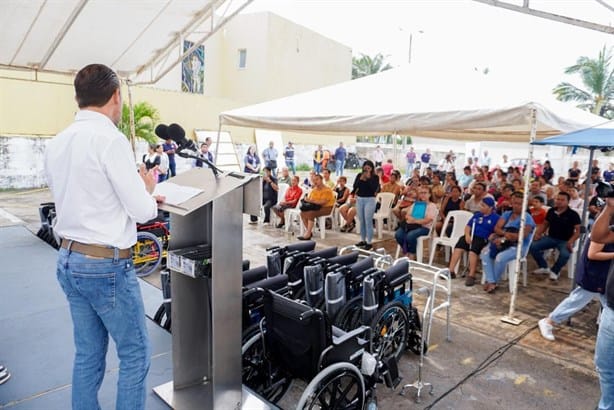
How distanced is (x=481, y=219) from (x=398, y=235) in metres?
1.12

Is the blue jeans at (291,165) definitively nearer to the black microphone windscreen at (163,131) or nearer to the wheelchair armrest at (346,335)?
the wheelchair armrest at (346,335)

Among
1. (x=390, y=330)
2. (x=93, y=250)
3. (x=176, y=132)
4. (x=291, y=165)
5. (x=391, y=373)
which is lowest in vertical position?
(x=391, y=373)

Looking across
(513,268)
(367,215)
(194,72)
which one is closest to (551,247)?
(513,268)

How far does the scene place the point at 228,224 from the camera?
6.18ft

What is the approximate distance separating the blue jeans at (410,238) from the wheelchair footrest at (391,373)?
2968 millimetres

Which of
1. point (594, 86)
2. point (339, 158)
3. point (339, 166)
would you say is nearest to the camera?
point (339, 158)

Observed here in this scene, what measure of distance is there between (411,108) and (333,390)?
124 inches

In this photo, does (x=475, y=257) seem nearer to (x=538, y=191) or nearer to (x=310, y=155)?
(x=538, y=191)

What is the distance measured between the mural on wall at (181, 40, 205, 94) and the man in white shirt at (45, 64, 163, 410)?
18.0m

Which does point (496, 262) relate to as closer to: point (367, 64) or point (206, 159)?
point (206, 159)

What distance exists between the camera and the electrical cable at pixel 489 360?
277 centimetres

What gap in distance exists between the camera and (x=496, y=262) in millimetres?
4781

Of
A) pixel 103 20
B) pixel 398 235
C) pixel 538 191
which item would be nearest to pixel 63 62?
pixel 103 20

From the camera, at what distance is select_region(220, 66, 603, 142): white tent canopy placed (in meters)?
3.99
